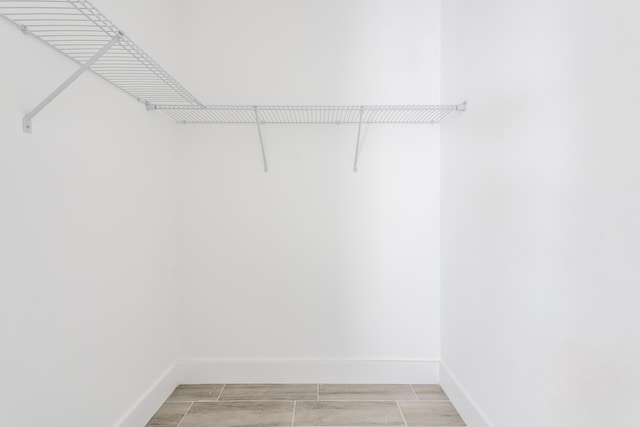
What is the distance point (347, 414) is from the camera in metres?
1.81

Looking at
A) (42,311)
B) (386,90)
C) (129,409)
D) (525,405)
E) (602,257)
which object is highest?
(386,90)

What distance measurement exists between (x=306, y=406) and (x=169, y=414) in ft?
2.40

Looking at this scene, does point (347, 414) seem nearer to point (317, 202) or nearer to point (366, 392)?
point (366, 392)

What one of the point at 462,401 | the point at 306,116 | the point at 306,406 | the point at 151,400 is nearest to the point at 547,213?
the point at 462,401

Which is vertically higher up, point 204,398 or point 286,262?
point 286,262

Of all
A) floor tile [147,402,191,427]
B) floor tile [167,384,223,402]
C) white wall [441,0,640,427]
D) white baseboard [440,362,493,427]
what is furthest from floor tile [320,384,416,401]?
floor tile [147,402,191,427]

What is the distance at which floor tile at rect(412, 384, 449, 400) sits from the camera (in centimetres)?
196

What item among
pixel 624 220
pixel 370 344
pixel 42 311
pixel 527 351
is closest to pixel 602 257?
pixel 624 220

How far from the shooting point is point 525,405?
1250mm

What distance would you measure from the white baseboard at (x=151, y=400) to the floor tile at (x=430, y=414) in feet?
4.36

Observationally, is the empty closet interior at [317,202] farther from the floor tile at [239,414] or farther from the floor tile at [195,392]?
the floor tile at [239,414]

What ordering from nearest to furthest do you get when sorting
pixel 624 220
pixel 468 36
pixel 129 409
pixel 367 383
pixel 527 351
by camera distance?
pixel 624 220 < pixel 527 351 < pixel 129 409 < pixel 468 36 < pixel 367 383

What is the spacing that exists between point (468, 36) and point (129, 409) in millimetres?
2436

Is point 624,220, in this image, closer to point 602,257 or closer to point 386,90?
point 602,257
